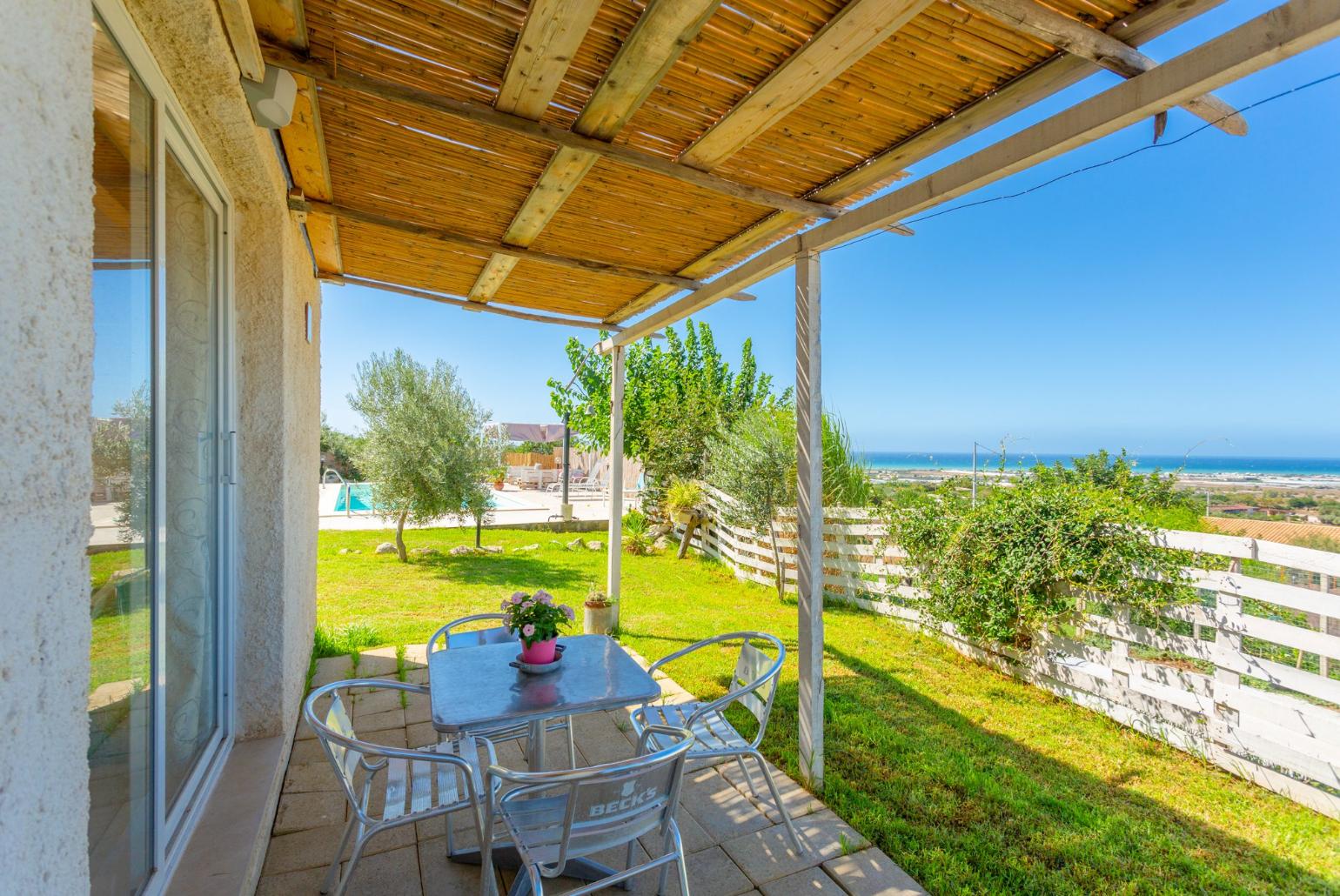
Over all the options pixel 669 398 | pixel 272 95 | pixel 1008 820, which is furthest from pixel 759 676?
pixel 669 398

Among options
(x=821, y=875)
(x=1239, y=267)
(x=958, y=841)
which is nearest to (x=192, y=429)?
(x=821, y=875)

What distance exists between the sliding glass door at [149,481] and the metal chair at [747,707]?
1.46 metres

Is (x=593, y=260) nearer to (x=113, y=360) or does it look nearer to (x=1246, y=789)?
(x=113, y=360)

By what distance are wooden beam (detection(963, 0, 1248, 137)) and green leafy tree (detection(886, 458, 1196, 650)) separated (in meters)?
2.83

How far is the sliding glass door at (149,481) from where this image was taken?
141 centimetres

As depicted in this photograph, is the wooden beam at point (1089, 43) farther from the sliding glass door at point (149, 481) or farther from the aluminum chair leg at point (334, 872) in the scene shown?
the aluminum chair leg at point (334, 872)

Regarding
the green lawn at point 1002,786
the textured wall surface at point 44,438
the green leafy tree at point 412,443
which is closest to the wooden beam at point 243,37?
the textured wall surface at point 44,438

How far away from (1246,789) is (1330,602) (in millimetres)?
1009

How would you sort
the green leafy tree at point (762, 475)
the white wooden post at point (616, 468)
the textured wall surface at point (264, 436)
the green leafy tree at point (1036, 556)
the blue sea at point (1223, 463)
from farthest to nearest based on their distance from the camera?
1. the blue sea at point (1223, 463)
2. the green leafy tree at point (762, 475)
3. the white wooden post at point (616, 468)
4. the green leafy tree at point (1036, 556)
5. the textured wall surface at point (264, 436)

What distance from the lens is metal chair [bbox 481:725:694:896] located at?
1.59 meters

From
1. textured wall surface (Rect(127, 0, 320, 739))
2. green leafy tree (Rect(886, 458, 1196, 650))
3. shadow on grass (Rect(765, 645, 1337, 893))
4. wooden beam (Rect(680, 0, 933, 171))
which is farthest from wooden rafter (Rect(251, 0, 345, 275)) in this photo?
green leafy tree (Rect(886, 458, 1196, 650))

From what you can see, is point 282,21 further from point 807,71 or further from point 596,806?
point 596,806

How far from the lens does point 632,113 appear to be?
2.17 meters

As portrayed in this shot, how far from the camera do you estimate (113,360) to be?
148 cm
